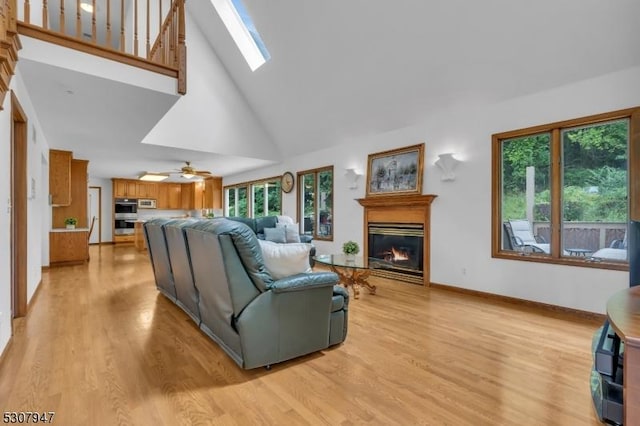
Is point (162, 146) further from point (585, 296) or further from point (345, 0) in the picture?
point (585, 296)

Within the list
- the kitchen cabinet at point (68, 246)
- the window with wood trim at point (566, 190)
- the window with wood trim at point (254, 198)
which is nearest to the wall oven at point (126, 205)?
the window with wood trim at point (254, 198)

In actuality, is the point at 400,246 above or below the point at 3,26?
below

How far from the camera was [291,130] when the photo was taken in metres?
6.82

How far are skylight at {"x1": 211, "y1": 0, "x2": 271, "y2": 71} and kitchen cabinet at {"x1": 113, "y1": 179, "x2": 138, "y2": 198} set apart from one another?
6939 millimetres

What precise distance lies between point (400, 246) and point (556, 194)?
7.44 ft

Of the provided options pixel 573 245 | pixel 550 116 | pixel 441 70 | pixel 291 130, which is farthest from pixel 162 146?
pixel 573 245

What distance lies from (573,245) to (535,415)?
8.52ft

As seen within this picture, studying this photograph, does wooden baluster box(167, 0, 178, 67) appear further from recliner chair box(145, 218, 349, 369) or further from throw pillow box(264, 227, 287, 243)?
throw pillow box(264, 227, 287, 243)

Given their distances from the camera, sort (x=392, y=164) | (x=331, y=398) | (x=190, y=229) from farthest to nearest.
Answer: (x=392, y=164), (x=190, y=229), (x=331, y=398)

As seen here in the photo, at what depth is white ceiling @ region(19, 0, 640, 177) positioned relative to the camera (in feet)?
10.2

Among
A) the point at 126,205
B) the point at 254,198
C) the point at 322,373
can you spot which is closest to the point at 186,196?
the point at 126,205

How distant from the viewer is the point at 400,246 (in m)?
Result: 5.30

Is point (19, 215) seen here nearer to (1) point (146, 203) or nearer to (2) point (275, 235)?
(2) point (275, 235)

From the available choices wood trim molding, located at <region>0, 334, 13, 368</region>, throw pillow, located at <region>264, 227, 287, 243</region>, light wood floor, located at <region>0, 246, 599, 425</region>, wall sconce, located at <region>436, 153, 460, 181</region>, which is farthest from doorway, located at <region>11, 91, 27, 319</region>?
wall sconce, located at <region>436, 153, 460, 181</region>
